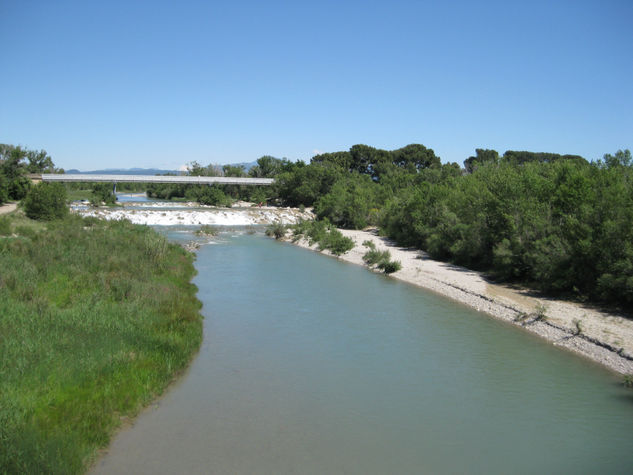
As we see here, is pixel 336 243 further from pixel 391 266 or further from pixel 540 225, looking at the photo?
pixel 540 225

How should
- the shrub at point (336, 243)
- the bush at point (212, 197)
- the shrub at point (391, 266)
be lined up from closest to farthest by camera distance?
1. the shrub at point (391, 266)
2. the shrub at point (336, 243)
3. the bush at point (212, 197)

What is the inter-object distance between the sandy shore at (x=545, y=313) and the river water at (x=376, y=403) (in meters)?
0.64

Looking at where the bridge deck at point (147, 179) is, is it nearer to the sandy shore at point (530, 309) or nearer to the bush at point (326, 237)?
the bush at point (326, 237)

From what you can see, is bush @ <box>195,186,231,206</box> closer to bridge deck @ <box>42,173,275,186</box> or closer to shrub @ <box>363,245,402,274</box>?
bridge deck @ <box>42,173,275,186</box>

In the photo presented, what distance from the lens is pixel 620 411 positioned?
11.5 m

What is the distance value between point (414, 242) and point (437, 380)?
25645 millimetres

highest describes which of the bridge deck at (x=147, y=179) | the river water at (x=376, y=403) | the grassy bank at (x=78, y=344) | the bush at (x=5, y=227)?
the bridge deck at (x=147, y=179)

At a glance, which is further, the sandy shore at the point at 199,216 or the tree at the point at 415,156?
the tree at the point at 415,156

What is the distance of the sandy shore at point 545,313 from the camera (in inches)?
567

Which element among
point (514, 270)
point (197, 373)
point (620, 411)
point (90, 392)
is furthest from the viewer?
point (514, 270)

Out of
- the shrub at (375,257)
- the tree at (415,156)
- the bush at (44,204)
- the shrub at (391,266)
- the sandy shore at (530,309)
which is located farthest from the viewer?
the tree at (415,156)

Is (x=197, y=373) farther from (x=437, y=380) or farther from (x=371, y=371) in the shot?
(x=437, y=380)

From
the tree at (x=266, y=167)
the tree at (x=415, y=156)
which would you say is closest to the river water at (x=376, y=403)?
the tree at (x=415, y=156)

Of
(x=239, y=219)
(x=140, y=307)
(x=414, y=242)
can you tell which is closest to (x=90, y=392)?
(x=140, y=307)
